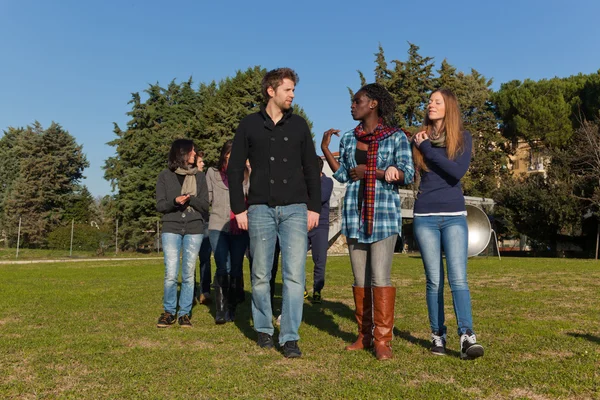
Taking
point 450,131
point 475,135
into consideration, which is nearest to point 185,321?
point 450,131

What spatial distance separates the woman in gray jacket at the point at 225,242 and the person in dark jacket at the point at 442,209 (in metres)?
2.38

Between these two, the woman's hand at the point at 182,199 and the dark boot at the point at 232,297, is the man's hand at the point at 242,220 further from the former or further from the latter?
the dark boot at the point at 232,297

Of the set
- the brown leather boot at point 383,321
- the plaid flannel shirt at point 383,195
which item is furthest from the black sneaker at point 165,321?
the brown leather boot at point 383,321

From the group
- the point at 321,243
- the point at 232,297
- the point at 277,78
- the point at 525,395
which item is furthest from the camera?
the point at 321,243

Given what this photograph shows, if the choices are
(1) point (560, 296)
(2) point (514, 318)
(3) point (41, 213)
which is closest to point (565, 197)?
(1) point (560, 296)

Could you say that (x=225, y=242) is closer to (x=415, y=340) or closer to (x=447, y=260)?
(x=415, y=340)

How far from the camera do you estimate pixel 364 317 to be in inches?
181

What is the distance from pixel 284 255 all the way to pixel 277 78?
58.1 inches

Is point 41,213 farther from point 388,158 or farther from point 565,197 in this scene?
point 388,158

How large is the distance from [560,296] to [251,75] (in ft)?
111

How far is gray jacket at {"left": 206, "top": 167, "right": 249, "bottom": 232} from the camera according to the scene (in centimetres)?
632

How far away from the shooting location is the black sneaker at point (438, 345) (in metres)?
4.26

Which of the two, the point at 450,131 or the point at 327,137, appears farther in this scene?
the point at 327,137

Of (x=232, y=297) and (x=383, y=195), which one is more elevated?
(x=383, y=195)
